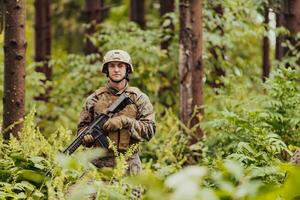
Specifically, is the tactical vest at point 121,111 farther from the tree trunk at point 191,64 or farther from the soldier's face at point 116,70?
the tree trunk at point 191,64

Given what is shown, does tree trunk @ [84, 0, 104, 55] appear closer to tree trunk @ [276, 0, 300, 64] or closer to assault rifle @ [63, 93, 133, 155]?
tree trunk @ [276, 0, 300, 64]

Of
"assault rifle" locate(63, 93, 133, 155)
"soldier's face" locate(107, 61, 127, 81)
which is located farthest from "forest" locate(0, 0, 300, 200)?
"soldier's face" locate(107, 61, 127, 81)

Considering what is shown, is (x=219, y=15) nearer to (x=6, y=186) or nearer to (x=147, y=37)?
(x=147, y=37)

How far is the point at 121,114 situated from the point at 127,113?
87 millimetres

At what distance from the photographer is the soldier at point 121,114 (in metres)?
7.42

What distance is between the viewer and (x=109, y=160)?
755 cm

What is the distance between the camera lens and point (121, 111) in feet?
24.8

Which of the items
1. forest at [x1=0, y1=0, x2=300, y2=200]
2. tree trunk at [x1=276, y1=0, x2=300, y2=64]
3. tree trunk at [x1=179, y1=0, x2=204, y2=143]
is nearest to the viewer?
forest at [x1=0, y1=0, x2=300, y2=200]

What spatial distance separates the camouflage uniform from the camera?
24.5 ft

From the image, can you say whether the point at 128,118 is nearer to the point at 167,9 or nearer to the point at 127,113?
the point at 127,113

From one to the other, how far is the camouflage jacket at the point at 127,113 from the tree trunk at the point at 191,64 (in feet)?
10.3

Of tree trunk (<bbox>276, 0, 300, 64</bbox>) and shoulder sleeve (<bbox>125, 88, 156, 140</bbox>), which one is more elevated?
tree trunk (<bbox>276, 0, 300, 64</bbox>)

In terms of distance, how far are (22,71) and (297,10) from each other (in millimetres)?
6065

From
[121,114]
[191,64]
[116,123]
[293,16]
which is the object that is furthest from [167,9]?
[116,123]
